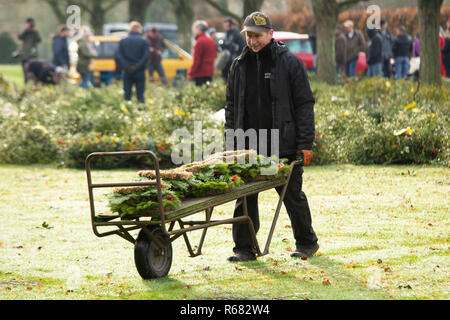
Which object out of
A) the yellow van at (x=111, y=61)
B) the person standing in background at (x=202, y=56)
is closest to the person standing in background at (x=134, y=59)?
the person standing in background at (x=202, y=56)

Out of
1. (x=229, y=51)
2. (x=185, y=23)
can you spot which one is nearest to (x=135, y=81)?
(x=229, y=51)

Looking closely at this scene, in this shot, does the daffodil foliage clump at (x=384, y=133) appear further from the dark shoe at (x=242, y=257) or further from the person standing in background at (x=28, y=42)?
the person standing in background at (x=28, y=42)

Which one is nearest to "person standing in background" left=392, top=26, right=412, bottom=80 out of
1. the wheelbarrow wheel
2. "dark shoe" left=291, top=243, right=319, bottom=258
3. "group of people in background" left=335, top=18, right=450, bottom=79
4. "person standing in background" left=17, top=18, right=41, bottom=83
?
"group of people in background" left=335, top=18, right=450, bottom=79

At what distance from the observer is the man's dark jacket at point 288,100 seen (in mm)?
6996

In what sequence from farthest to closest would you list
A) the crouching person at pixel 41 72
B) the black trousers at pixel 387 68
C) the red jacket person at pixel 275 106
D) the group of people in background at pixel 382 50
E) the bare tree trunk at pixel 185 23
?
the bare tree trunk at pixel 185 23 < the black trousers at pixel 387 68 < the group of people in background at pixel 382 50 < the crouching person at pixel 41 72 < the red jacket person at pixel 275 106

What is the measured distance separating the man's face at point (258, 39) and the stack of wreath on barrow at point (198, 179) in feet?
2.84

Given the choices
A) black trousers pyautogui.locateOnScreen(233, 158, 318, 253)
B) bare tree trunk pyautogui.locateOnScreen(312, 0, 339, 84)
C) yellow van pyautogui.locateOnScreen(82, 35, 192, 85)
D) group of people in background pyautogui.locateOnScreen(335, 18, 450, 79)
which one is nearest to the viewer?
black trousers pyautogui.locateOnScreen(233, 158, 318, 253)

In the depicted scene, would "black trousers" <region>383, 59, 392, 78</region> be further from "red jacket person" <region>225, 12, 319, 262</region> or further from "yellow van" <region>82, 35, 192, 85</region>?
"red jacket person" <region>225, 12, 319, 262</region>

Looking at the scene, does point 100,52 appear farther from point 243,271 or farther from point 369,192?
point 243,271

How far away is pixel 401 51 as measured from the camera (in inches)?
1000

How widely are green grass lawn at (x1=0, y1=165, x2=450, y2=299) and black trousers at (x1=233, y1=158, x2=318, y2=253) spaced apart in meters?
0.20

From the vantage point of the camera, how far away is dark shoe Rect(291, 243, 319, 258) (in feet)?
23.6

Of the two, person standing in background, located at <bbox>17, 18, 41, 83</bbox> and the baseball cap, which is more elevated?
the baseball cap

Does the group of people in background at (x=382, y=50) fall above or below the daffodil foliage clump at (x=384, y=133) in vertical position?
above
